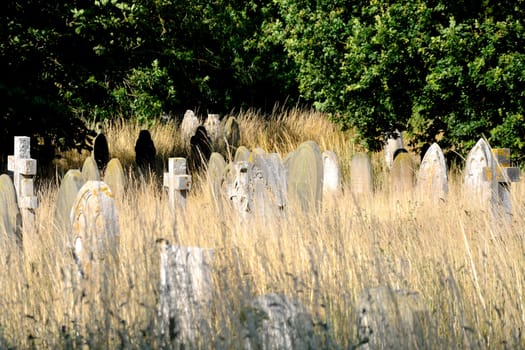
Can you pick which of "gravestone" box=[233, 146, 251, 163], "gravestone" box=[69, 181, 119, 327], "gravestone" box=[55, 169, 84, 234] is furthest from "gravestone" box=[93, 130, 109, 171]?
"gravestone" box=[69, 181, 119, 327]

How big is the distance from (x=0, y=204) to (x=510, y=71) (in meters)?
6.92

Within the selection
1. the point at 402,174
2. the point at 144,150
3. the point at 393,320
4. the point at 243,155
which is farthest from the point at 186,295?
the point at 144,150

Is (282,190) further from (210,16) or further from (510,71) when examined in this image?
(210,16)

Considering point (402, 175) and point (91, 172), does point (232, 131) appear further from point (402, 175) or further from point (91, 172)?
point (91, 172)

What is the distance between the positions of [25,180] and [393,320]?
232 inches

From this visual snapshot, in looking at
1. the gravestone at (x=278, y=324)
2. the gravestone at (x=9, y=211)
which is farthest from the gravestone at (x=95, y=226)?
the gravestone at (x=9, y=211)

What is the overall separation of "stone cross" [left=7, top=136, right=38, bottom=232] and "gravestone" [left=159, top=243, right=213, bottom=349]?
153 inches

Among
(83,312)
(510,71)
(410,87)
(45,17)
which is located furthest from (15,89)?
(83,312)

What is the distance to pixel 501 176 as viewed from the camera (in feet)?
28.8

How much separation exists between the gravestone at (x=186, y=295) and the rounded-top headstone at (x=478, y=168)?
4.72 metres

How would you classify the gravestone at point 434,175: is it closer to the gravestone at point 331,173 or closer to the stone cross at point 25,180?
the gravestone at point 331,173

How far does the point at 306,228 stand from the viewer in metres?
6.80

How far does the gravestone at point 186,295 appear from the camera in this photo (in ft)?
14.4

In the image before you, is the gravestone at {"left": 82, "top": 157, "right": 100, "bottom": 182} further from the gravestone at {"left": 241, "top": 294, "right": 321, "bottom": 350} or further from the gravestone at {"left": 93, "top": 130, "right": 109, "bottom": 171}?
the gravestone at {"left": 241, "top": 294, "right": 321, "bottom": 350}
